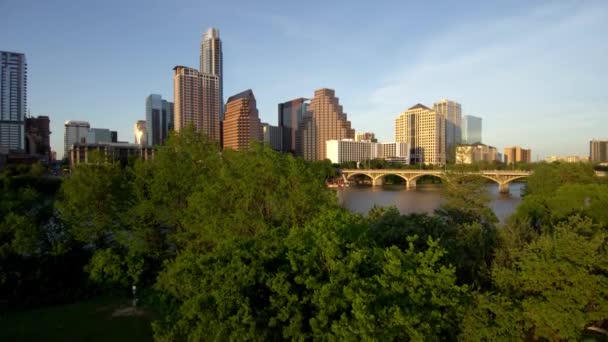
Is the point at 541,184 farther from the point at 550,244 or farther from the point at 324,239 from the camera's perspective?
the point at 324,239

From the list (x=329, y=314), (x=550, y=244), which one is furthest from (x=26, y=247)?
(x=550, y=244)

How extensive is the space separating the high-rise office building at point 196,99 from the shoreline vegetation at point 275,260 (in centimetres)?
10457

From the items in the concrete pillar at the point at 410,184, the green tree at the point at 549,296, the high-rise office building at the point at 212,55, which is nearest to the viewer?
the green tree at the point at 549,296

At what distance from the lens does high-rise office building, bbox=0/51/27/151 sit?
381 feet

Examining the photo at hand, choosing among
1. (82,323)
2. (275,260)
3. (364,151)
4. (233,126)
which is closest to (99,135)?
(233,126)

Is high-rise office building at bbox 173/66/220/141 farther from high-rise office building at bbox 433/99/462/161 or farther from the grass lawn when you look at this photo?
the grass lawn

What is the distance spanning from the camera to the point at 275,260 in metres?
9.70

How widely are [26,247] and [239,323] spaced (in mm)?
13389

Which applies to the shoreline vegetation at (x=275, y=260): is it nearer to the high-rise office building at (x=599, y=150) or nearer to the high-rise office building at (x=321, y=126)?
the high-rise office building at (x=321, y=126)

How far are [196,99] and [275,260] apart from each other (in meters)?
124

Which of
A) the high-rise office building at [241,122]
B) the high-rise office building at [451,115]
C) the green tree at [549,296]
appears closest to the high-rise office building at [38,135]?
the high-rise office building at [241,122]

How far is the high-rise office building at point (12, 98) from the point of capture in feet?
381

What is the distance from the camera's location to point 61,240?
61.2 feet

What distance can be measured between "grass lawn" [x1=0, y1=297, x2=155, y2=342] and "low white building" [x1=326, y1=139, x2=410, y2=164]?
120 metres
